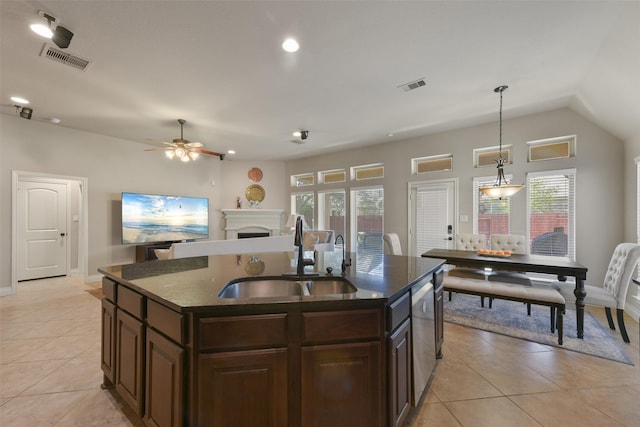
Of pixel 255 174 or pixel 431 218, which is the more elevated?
pixel 255 174

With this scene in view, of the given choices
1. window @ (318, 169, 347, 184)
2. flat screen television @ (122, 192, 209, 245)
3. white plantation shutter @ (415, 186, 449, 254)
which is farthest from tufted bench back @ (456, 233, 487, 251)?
flat screen television @ (122, 192, 209, 245)

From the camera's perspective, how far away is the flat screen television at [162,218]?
551cm

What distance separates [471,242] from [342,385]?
403 centimetres

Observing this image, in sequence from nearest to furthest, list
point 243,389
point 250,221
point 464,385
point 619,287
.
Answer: point 243,389
point 464,385
point 619,287
point 250,221

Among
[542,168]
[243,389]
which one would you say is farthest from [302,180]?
[243,389]

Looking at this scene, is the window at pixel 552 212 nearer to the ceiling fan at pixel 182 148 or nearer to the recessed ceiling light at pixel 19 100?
the ceiling fan at pixel 182 148

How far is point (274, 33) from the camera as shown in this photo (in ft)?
7.76

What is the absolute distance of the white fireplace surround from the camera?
746 cm

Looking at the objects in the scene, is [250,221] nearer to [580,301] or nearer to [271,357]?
[271,357]

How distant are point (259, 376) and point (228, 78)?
10.4 feet

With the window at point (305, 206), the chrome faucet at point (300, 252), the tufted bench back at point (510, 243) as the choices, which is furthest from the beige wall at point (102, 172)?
the tufted bench back at point (510, 243)

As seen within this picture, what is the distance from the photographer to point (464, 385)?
207 centimetres

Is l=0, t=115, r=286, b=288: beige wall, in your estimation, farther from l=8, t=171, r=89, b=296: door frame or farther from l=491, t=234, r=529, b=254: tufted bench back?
l=491, t=234, r=529, b=254: tufted bench back

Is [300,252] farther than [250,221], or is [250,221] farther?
[250,221]
